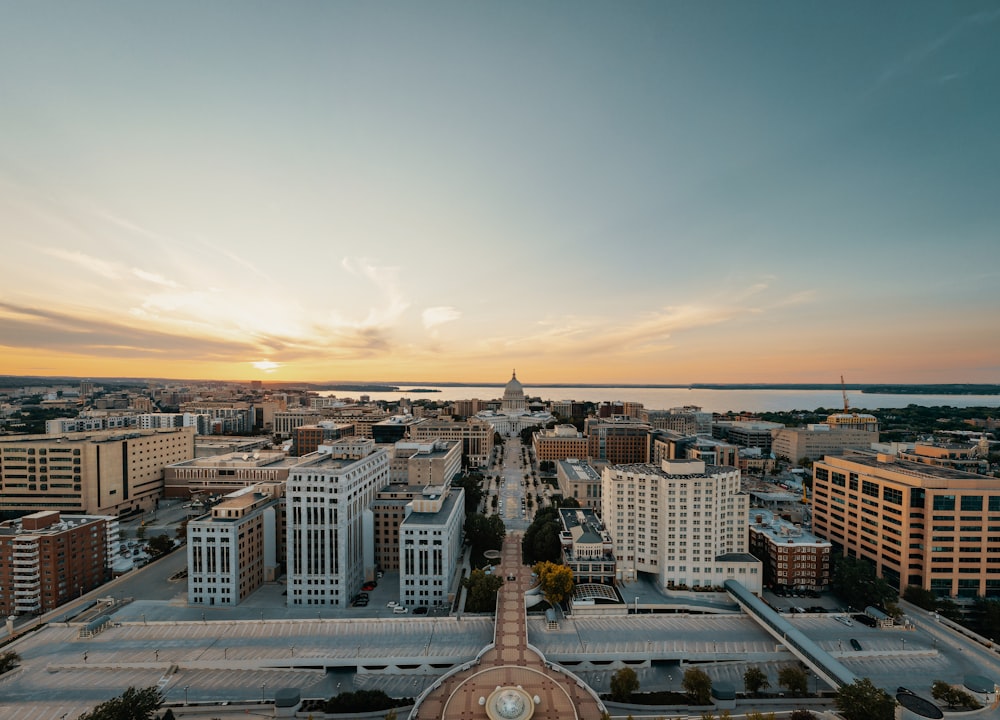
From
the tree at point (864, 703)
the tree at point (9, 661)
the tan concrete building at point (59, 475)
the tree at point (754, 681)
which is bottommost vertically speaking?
the tree at point (754, 681)

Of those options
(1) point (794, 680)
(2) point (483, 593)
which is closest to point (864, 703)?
(1) point (794, 680)

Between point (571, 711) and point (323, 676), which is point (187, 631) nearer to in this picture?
point (323, 676)

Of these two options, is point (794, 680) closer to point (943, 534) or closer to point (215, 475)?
point (943, 534)

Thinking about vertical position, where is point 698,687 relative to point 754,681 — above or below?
above

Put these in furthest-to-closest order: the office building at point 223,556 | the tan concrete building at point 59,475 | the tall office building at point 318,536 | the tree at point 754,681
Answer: the tan concrete building at point 59,475
the tall office building at point 318,536
the office building at point 223,556
the tree at point 754,681

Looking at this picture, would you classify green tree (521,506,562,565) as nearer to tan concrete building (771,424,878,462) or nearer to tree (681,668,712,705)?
tree (681,668,712,705)

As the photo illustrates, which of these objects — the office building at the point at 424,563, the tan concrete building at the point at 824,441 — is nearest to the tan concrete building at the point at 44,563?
the office building at the point at 424,563

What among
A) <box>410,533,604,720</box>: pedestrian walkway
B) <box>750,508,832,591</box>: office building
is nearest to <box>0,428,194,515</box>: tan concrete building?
<box>410,533,604,720</box>: pedestrian walkway

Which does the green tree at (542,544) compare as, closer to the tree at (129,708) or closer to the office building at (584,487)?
the office building at (584,487)
